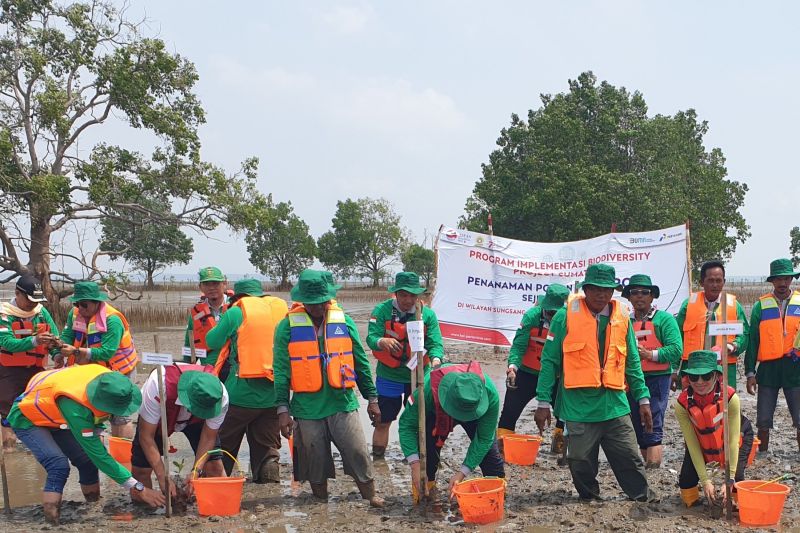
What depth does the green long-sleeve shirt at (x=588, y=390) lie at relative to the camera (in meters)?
5.18

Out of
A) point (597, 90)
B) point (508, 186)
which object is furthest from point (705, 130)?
point (508, 186)

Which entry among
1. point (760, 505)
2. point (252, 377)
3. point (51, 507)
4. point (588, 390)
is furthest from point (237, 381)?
point (760, 505)

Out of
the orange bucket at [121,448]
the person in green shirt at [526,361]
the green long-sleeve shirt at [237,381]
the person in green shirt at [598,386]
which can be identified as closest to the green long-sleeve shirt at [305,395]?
the green long-sleeve shirt at [237,381]

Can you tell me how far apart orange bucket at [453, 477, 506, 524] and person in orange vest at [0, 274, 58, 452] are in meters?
4.53

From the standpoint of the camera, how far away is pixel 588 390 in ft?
17.1

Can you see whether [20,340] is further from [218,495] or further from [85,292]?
[218,495]

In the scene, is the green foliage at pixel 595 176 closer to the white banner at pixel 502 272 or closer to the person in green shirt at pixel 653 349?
the white banner at pixel 502 272

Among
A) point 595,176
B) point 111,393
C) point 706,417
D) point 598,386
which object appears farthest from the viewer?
point 595,176

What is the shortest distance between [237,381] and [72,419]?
57.2 inches

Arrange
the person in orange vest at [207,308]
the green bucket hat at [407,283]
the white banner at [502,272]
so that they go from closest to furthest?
the green bucket hat at [407,283] < the person in orange vest at [207,308] < the white banner at [502,272]

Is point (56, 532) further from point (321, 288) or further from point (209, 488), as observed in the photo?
point (321, 288)

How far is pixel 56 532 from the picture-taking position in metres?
4.96

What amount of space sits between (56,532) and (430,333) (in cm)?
325

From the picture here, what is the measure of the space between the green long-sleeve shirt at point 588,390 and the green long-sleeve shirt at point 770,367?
2.15 metres
